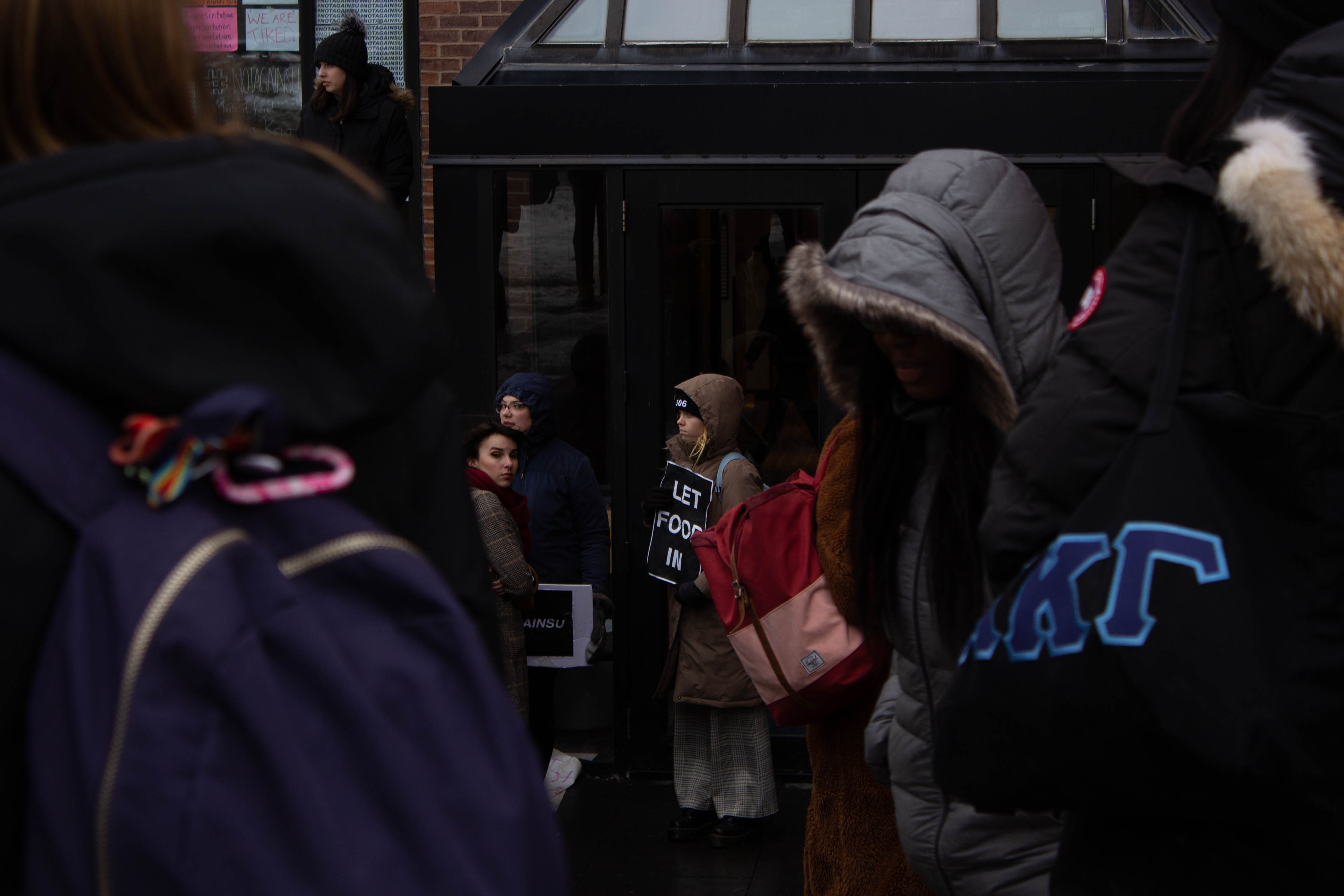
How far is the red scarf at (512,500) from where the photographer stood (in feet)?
16.6

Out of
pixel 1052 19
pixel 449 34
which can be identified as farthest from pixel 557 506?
pixel 449 34

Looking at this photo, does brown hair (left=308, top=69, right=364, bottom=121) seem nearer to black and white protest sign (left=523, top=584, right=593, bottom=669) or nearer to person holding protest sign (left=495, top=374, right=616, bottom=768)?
person holding protest sign (left=495, top=374, right=616, bottom=768)

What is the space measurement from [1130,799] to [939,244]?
1.33 m

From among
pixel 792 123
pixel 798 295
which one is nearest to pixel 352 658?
pixel 798 295

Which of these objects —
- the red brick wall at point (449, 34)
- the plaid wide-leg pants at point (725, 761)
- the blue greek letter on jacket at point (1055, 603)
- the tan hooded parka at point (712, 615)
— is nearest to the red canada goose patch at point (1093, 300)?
the blue greek letter on jacket at point (1055, 603)

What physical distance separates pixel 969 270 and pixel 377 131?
5.62 m

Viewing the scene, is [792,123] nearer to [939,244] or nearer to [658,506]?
[658,506]

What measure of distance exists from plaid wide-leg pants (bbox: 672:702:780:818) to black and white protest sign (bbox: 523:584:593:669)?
Result: 0.52 metres

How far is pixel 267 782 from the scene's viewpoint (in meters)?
0.84

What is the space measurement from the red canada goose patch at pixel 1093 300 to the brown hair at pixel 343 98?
648 cm

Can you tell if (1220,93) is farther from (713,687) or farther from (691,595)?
(713,687)

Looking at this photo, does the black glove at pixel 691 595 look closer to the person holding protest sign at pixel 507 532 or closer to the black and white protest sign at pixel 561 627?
the black and white protest sign at pixel 561 627

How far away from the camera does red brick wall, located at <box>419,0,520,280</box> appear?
27.0ft

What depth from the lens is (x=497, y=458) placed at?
5.32 meters
